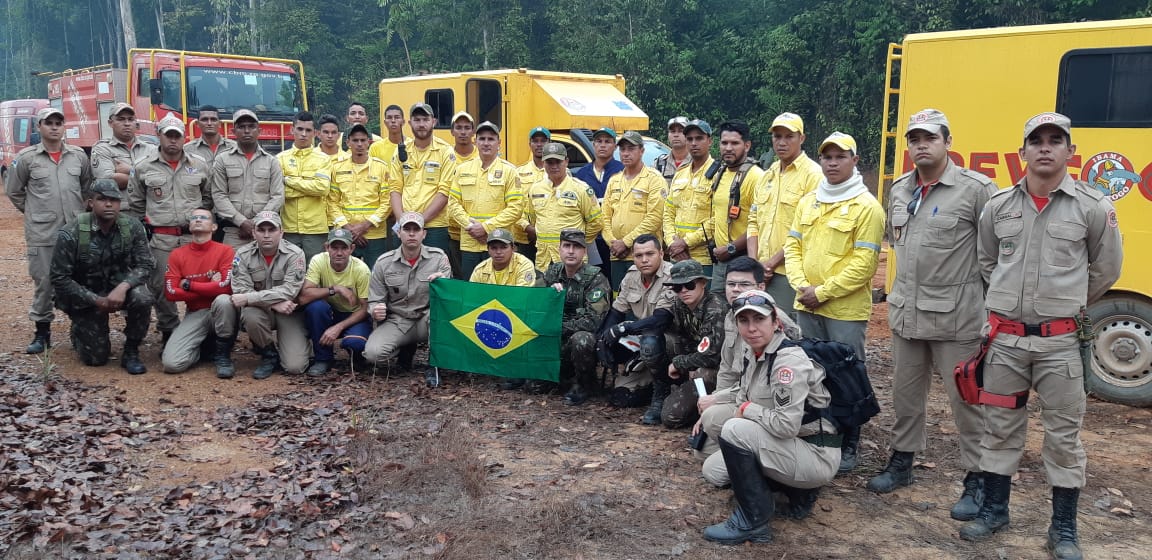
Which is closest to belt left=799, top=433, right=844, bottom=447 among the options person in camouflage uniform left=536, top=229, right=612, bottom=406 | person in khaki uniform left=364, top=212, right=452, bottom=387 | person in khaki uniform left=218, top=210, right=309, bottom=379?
person in camouflage uniform left=536, top=229, right=612, bottom=406

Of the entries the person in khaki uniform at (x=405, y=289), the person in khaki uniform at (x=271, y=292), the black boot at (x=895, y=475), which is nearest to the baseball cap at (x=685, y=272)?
the black boot at (x=895, y=475)

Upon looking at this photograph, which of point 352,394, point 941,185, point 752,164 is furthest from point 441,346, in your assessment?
point 941,185

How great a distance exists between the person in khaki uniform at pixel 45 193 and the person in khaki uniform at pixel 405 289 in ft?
9.69

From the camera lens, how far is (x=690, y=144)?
731 centimetres

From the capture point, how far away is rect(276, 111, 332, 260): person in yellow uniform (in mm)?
8758

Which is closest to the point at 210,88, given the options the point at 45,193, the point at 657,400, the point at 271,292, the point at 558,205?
the point at 45,193

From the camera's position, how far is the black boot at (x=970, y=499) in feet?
16.2

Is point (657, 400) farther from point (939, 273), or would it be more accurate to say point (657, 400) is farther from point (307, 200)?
point (307, 200)

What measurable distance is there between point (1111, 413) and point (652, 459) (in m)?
3.90

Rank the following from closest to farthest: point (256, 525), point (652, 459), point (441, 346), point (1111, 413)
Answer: point (256, 525) < point (652, 459) < point (1111, 413) < point (441, 346)

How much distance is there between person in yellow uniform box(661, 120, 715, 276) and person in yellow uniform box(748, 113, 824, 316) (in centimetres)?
83

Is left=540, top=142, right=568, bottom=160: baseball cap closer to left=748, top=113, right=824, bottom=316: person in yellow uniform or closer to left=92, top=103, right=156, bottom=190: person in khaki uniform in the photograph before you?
left=748, top=113, right=824, bottom=316: person in yellow uniform

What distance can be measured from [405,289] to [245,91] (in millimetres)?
10873

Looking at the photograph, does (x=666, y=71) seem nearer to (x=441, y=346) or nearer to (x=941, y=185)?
(x=441, y=346)
